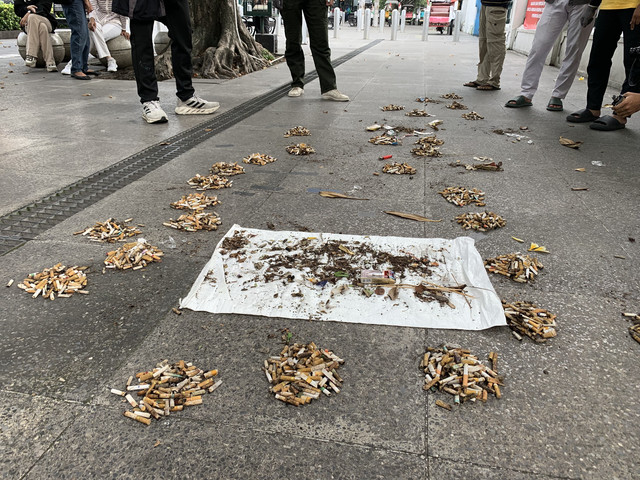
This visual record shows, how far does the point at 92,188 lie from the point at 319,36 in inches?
197

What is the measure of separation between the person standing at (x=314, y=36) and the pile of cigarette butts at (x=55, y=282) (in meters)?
5.86

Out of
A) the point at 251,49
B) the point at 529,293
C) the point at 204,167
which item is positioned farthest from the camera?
the point at 251,49

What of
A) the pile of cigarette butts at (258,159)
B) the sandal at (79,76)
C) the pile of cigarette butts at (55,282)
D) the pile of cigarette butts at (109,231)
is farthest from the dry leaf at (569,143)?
the sandal at (79,76)

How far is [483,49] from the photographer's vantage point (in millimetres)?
8578

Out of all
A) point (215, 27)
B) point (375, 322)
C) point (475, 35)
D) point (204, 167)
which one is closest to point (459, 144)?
point (204, 167)

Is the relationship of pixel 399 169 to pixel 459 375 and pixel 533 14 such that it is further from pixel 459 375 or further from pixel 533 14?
pixel 533 14

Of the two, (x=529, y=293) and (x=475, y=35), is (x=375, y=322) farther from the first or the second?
(x=475, y=35)

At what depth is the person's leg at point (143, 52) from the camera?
215 inches

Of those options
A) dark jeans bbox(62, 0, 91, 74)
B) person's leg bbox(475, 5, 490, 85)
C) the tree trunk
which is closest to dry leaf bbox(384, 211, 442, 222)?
person's leg bbox(475, 5, 490, 85)

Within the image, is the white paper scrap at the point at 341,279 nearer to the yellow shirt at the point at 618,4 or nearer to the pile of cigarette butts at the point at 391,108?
the pile of cigarette butts at the point at 391,108

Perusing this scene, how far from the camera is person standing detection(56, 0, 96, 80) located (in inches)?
346

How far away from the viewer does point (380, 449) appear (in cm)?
156

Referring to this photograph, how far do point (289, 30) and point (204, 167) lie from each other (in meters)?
4.32

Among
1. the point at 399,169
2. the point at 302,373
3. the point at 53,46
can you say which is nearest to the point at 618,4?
the point at 399,169
